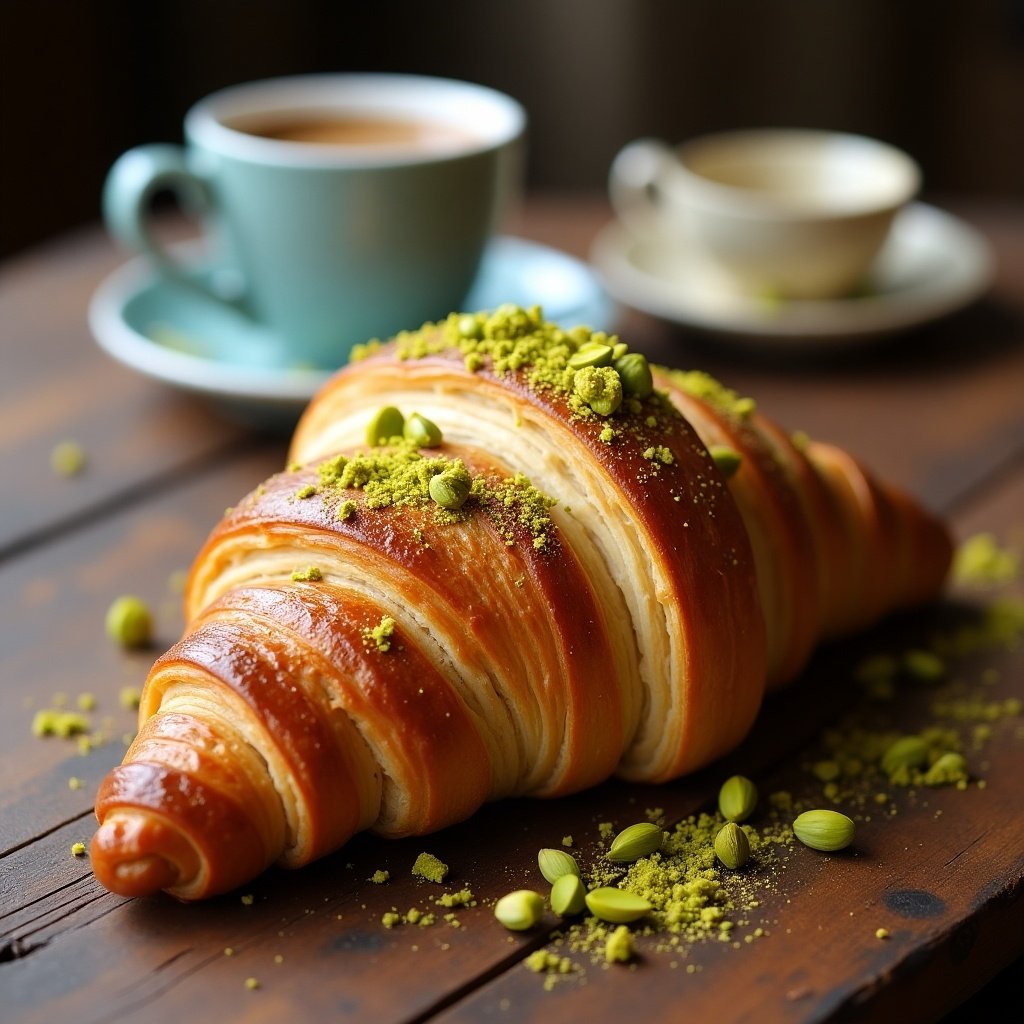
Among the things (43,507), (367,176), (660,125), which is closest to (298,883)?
(43,507)

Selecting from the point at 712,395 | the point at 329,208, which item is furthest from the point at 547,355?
the point at 329,208

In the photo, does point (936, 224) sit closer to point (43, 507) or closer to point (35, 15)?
point (43, 507)

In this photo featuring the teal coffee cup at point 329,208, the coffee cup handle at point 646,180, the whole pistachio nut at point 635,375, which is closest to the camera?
the whole pistachio nut at point 635,375

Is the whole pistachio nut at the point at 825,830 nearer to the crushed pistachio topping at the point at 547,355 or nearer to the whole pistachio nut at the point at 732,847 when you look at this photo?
the whole pistachio nut at the point at 732,847

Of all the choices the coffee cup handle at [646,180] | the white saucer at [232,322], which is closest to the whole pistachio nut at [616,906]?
the white saucer at [232,322]

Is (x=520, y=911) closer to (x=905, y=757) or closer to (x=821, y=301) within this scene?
(x=905, y=757)

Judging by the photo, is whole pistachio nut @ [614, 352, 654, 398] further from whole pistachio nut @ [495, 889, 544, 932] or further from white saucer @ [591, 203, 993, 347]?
white saucer @ [591, 203, 993, 347]

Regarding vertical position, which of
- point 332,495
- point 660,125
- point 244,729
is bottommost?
point 660,125
